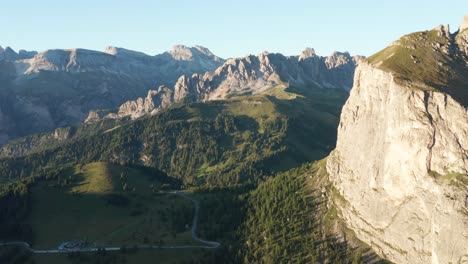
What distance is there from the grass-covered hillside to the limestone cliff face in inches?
77.0

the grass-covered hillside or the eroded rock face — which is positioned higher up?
the grass-covered hillside

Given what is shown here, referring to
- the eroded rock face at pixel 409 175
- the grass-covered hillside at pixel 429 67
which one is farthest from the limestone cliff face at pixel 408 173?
the grass-covered hillside at pixel 429 67

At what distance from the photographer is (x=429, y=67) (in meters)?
184

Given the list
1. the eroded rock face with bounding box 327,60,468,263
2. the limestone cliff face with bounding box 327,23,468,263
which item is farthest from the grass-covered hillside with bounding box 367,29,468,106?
the eroded rock face with bounding box 327,60,468,263

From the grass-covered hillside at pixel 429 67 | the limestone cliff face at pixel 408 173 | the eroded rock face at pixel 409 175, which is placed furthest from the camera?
the grass-covered hillside at pixel 429 67

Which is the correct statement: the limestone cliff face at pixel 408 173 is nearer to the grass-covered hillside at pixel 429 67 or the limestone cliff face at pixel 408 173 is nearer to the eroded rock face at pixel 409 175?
the eroded rock face at pixel 409 175

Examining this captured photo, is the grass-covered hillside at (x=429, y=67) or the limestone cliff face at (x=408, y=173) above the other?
the grass-covered hillside at (x=429, y=67)

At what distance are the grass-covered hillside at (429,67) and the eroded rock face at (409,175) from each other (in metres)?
5.91

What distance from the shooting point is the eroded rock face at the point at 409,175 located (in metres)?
141

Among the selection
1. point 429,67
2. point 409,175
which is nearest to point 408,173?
point 409,175

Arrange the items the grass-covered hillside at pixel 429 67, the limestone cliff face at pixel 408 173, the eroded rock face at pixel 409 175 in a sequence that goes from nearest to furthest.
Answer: the eroded rock face at pixel 409 175, the limestone cliff face at pixel 408 173, the grass-covered hillside at pixel 429 67

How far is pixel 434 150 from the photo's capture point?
15050 centimetres

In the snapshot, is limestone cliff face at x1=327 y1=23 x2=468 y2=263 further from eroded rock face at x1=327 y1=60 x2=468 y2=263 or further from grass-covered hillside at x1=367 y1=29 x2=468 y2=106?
grass-covered hillside at x1=367 y1=29 x2=468 y2=106

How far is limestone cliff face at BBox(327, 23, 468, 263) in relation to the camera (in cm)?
14112
